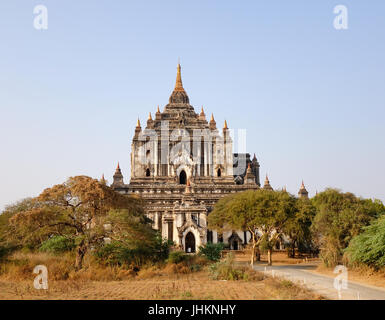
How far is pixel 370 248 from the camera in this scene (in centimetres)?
2367

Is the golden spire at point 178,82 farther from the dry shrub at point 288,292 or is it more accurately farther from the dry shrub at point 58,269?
the dry shrub at point 288,292

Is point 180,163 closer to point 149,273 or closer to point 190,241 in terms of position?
point 190,241

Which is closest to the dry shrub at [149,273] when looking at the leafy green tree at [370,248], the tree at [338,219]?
the leafy green tree at [370,248]

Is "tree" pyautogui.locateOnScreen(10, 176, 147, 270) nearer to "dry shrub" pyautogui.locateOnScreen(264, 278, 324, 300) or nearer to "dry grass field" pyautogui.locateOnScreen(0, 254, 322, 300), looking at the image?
"dry grass field" pyautogui.locateOnScreen(0, 254, 322, 300)

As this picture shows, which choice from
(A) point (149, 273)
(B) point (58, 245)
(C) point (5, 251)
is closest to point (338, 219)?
(A) point (149, 273)

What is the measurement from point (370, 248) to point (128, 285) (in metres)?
13.6

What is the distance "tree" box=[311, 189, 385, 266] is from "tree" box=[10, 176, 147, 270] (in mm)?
14465

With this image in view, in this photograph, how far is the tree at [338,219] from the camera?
29797mm

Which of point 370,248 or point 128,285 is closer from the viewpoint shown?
point 128,285

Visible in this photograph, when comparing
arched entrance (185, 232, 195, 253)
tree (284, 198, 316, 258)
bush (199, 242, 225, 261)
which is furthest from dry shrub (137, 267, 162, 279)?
arched entrance (185, 232, 195, 253)

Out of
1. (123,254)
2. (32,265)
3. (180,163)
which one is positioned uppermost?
(180,163)

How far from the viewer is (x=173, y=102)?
249 ft
